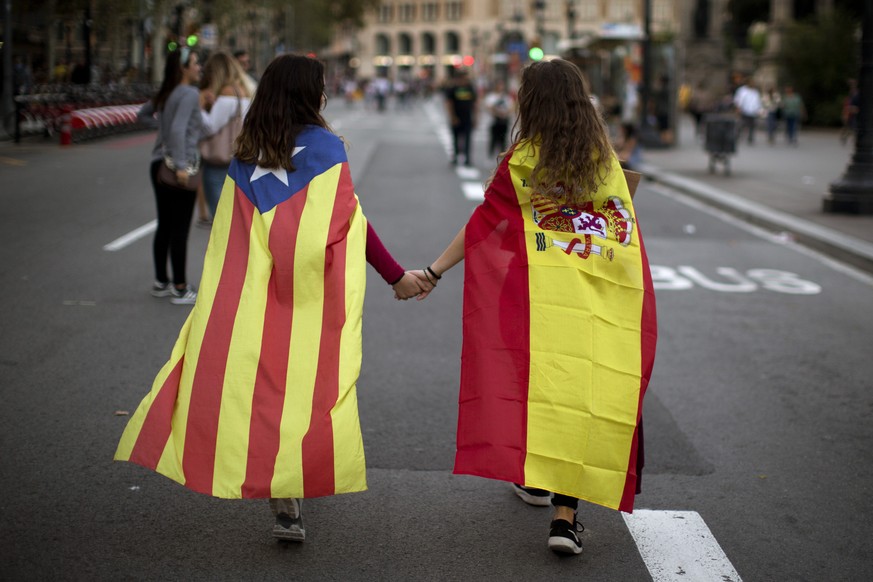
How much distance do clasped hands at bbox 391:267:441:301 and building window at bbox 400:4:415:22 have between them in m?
153

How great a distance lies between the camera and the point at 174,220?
7.94 m

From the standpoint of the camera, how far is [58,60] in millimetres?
33781

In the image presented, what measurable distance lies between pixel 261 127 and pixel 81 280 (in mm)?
5597

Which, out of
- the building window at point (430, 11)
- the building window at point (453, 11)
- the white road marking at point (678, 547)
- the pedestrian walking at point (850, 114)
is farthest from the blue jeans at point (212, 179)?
the building window at point (430, 11)

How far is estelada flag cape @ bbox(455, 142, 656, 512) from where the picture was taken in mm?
3811

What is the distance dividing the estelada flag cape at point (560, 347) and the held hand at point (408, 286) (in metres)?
0.44

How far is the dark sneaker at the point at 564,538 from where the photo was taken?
3.86 meters

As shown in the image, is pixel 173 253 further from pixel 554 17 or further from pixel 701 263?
pixel 554 17

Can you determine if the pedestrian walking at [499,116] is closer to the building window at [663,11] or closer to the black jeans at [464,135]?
the black jeans at [464,135]

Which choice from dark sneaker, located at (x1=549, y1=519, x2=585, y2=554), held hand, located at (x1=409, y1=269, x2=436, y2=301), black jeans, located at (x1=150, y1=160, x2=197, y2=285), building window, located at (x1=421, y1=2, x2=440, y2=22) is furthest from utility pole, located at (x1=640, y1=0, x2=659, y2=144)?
building window, located at (x1=421, y1=2, x2=440, y2=22)

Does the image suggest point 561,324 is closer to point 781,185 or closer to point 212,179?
point 212,179

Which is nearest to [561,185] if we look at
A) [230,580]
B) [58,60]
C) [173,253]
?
[230,580]

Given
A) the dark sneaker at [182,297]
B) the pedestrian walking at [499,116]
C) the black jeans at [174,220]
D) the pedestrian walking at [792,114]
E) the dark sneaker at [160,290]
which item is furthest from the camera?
the pedestrian walking at [792,114]

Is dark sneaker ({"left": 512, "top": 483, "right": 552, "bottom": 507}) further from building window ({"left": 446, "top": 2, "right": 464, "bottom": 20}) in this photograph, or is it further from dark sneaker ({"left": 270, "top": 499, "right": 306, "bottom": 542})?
building window ({"left": 446, "top": 2, "right": 464, "bottom": 20})
